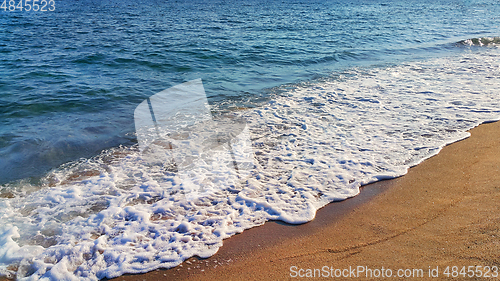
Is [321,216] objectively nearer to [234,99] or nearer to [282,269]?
[282,269]

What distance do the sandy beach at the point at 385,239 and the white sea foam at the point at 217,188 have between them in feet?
0.60

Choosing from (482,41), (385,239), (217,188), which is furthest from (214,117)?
(482,41)

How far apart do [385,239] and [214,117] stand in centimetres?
428

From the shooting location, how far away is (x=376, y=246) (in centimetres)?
283

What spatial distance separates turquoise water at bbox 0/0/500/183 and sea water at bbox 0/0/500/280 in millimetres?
62

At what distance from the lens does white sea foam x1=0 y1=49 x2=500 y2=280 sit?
288 centimetres

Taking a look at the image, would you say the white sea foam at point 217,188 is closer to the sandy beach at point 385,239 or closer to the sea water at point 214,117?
the sea water at point 214,117

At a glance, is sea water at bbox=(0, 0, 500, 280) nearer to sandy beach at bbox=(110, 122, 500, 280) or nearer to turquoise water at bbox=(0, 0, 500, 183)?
turquoise water at bbox=(0, 0, 500, 183)

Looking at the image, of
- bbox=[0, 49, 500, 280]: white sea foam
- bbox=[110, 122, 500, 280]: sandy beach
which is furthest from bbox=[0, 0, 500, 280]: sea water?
bbox=[110, 122, 500, 280]: sandy beach

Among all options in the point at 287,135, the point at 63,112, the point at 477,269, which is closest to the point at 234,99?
the point at 287,135

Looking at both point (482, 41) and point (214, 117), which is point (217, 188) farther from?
point (482, 41)

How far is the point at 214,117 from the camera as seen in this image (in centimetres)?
638

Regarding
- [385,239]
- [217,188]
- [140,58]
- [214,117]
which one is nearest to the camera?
[385,239]

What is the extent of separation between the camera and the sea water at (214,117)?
123 inches
